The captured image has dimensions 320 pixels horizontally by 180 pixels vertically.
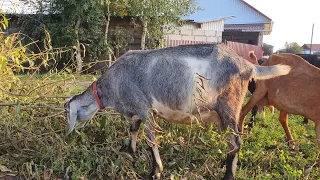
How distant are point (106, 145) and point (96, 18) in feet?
25.8

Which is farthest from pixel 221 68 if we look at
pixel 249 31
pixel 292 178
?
pixel 249 31

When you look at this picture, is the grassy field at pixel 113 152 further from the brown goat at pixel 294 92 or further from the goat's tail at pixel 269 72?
the goat's tail at pixel 269 72

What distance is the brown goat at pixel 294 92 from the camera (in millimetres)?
3983

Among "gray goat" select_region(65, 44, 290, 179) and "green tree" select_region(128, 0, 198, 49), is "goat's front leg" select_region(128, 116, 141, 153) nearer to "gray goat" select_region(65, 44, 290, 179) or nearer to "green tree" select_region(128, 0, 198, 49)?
"gray goat" select_region(65, 44, 290, 179)

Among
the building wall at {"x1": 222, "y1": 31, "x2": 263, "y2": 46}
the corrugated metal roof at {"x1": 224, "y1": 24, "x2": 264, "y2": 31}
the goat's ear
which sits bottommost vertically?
the goat's ear

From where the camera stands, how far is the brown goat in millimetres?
3983

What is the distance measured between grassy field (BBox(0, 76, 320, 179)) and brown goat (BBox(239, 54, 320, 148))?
1.64 ft

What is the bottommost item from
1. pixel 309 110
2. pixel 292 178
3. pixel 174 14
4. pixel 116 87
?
pixel 292 178

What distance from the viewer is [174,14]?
11961mm

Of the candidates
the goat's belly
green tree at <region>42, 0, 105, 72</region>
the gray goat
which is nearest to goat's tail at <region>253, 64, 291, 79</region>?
the gray goat

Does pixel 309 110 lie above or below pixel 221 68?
below

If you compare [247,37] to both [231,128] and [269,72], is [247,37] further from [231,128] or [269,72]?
[231,128]

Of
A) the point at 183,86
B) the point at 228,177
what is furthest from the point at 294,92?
the point at 183,86

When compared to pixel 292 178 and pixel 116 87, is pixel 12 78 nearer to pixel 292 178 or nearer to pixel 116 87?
pixel 116 87
